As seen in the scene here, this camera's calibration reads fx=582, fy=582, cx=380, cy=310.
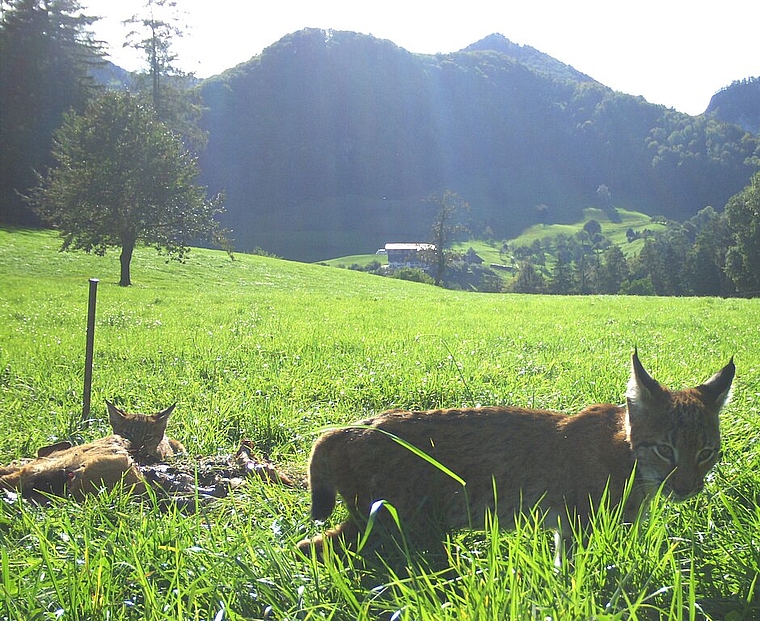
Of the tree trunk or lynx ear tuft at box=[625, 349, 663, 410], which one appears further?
the tree trunk

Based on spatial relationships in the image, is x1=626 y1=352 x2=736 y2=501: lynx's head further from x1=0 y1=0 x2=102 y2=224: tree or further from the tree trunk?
x1=0 y1=0 x2=102 y2=224: tree

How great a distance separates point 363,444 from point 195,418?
12.2 ft

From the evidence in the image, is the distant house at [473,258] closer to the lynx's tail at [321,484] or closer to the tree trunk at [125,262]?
the tree trunk at [125,262]

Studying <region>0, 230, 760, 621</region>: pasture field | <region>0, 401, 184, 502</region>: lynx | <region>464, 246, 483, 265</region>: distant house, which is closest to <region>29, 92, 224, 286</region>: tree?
<region>0, 230, 760, 621</region>: pasture field

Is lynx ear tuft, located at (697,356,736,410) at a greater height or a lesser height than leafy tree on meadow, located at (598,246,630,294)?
lesser

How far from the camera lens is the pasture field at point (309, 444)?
8.33 feet

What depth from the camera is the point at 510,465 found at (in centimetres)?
352

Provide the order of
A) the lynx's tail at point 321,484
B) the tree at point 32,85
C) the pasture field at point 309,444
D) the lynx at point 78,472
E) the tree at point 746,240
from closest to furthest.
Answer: the pasture field at point 309,444 < the lynx's tail at point 321,484 < the lynx at point 78,472 < the tree at point 32,85 < the tree at point 746,240

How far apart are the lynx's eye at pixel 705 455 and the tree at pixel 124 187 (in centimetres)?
3378

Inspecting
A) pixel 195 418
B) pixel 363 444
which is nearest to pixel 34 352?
pixel 195 418

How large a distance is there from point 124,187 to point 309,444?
32417 millimetres

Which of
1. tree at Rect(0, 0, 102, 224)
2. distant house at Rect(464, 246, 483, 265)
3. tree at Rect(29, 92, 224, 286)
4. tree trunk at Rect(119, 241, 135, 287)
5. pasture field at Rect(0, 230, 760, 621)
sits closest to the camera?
pasture field at Rect(0, 230, 760, 621)

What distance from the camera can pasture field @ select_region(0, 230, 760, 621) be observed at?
2539 millimetres

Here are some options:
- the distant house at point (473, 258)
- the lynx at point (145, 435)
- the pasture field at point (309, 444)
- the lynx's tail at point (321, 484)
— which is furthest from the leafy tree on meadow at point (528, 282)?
the lynx's tail at point (321, 484)
